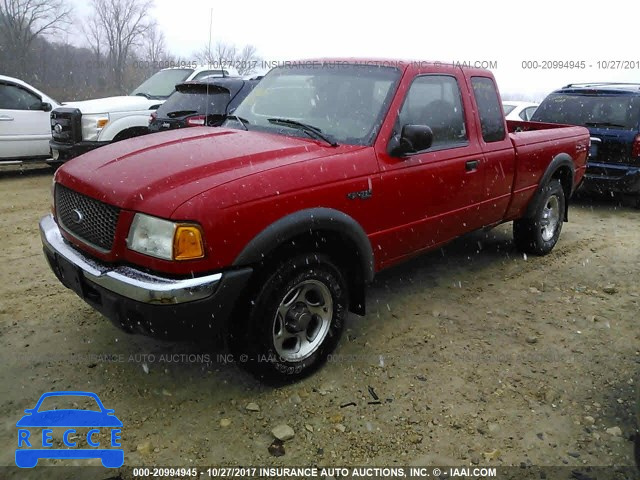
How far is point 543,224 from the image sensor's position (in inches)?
224

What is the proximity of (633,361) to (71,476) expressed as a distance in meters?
3.48

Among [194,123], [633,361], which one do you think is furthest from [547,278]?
[194,123]

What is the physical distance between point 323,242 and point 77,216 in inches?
55.3

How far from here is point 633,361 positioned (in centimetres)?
355

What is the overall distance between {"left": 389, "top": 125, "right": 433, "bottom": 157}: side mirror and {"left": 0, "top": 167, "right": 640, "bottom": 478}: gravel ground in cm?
133

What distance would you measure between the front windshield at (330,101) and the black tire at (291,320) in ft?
3.17

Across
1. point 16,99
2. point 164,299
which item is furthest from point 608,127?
point 16,99

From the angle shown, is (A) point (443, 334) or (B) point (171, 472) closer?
(B) point (171, 472)

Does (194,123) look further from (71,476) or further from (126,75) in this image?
(126,75)

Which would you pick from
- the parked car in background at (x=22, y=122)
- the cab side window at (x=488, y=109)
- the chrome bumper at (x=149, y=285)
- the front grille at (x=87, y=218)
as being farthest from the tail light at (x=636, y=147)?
the parked car in background at (x=22, y=122)

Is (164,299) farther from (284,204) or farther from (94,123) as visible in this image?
(94,123)

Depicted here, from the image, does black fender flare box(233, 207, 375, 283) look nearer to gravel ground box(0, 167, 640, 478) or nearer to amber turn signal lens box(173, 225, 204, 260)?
amber turn signal lens box(173, 225, 204, 260)

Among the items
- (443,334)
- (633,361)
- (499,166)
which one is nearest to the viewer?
(633,361)

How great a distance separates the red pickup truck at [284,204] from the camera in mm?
2570
